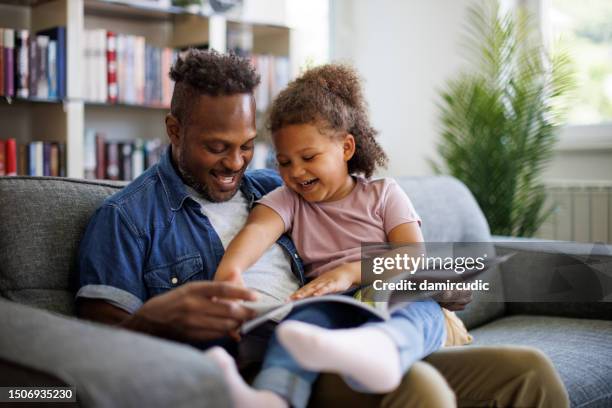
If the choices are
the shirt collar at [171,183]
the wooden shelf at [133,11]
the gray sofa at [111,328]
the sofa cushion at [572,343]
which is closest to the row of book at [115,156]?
the wooden shelf at [133,11]

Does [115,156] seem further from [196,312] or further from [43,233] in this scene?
[196,312]

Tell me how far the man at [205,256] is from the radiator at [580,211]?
2.29m

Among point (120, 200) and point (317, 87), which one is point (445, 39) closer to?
point (317, 87)

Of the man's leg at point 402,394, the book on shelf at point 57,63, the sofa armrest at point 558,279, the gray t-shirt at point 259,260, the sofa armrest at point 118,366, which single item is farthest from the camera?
the book on shelf at point 57,63

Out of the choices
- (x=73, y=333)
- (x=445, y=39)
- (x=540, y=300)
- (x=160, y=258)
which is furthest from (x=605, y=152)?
(x=73, y=333)

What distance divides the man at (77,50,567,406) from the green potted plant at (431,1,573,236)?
1880 mm

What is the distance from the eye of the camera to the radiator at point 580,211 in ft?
11.7

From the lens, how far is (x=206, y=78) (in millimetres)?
1630

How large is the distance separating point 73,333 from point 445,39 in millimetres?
3543

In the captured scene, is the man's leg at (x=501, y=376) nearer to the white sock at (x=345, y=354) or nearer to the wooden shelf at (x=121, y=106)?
the white sock at (x=345, y=354)

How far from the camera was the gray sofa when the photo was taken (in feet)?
3.03

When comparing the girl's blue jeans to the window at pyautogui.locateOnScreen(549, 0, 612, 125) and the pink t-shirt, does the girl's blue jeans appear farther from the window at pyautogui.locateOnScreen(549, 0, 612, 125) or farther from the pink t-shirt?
the window at pyautogui.locateOnScreen(549, 0, 612, 125)

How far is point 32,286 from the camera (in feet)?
5.00

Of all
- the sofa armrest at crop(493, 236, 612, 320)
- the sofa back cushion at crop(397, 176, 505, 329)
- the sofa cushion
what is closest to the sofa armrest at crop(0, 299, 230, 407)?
the sofa cushion
